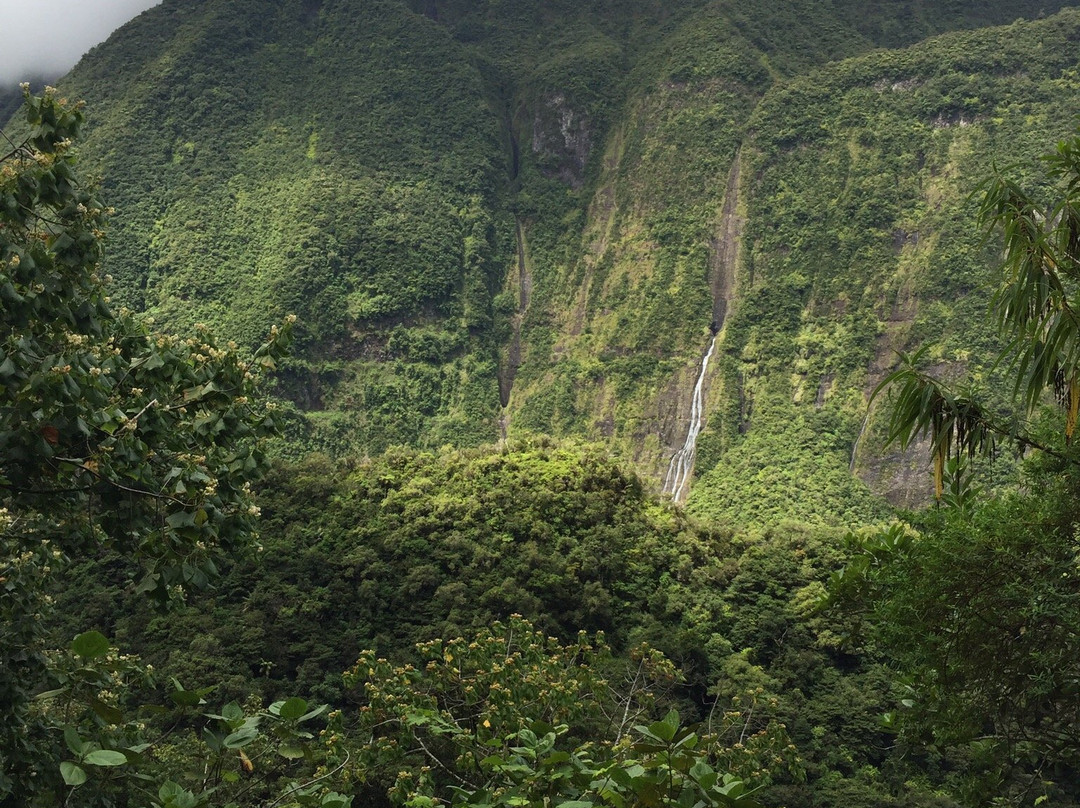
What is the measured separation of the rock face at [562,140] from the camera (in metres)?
102

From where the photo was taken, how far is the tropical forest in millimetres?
5387

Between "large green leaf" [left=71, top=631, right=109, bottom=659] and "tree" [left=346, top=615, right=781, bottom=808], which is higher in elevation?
"large green leaf" [left=71, top=631, right=109, bottom=659]

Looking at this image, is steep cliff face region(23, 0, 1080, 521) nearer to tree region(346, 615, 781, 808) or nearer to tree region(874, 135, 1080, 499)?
tree region(346, 615, 781, 808)

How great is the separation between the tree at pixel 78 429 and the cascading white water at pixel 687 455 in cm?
6405

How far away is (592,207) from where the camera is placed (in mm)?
97625

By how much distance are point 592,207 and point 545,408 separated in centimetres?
2436

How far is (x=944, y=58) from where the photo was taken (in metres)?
79.0

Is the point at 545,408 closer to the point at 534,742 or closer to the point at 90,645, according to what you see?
the point at 534,742

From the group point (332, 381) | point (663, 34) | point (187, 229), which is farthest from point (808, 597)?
point (663, 34)

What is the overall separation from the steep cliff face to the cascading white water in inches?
22.8

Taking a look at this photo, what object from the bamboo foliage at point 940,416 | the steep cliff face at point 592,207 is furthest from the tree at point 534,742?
the steep cliff face at point 592,207

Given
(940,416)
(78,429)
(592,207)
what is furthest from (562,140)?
(78,429)

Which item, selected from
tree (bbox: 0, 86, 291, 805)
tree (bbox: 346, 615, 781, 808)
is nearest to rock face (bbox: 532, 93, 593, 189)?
tree (bbox: 346, 615, 781, 808)

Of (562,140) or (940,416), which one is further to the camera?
(562,140)
